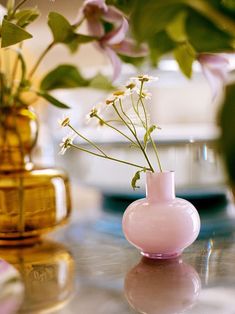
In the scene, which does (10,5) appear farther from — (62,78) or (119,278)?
(119,278)

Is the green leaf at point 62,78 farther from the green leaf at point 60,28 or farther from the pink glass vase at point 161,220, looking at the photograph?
the pink glass vase at point 161,220

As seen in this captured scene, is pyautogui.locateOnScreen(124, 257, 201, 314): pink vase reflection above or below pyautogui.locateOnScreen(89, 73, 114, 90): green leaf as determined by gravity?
below

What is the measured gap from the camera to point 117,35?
576 millimetres

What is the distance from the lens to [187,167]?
90 centimetres

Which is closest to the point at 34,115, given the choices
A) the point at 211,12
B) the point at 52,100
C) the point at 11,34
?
the point at 52,100

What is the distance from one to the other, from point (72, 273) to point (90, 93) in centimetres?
102

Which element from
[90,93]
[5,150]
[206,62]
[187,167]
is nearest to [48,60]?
[90,93]

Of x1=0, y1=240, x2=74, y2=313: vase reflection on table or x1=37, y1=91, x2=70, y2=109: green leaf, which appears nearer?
x1=0, y1=240, x2=74, y2=313: vase reflection on table

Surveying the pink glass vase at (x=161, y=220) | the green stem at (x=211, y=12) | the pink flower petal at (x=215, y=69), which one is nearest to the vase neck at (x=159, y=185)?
the pink glass vase at (x=161, y=220)

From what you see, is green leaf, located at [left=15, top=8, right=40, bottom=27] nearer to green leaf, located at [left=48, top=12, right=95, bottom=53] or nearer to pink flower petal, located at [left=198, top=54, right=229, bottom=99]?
green leaf, located at [left=48, top=12, right=95, bottom=53]

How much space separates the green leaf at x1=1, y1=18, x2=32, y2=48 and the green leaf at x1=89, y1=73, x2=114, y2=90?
0.58ft

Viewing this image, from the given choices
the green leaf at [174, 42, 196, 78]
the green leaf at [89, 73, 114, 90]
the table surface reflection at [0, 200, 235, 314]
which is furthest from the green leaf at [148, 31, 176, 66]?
the table surface reflection at [0, 200, 235, 314]

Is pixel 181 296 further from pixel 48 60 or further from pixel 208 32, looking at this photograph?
pixel 48 60

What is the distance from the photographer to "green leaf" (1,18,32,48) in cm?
52
